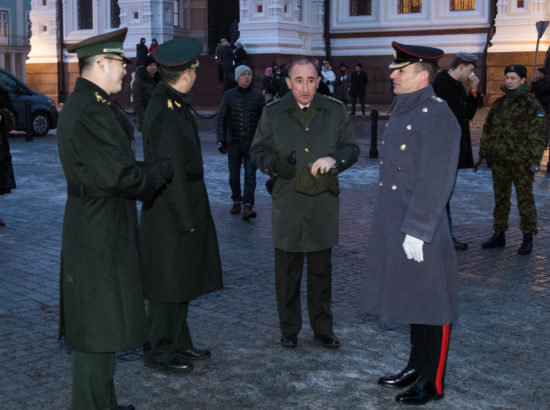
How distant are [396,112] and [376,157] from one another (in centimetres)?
1210

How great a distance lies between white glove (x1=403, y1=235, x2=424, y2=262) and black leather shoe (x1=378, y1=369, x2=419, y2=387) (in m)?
0.79

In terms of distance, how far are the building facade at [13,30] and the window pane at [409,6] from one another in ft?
144

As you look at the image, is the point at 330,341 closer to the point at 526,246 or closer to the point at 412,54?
the point at 412,54

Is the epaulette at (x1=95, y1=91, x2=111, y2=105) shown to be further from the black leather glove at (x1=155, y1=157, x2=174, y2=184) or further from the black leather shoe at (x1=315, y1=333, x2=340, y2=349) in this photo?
the black leather shoe at (x1=315, y1=333, x2=340, y2=349)

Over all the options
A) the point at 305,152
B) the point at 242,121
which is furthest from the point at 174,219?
the point at 242,121

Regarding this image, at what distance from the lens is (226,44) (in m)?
28.2

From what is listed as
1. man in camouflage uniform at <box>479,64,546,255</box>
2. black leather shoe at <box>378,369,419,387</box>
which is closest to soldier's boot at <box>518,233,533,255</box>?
man in camouflage uniform at <box>479,64,546,255</box>

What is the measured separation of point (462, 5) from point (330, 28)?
5003 millimetres

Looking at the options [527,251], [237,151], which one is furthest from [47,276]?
[527,251]

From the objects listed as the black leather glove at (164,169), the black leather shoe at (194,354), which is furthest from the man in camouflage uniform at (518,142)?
the black leather glove at (164,169)

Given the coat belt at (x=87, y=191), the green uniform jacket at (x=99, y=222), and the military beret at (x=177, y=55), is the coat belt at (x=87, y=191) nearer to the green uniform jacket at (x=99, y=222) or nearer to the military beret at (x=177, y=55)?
the green uniform jacket at (x=99, y=222)

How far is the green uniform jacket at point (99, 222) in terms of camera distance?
12.6 ft

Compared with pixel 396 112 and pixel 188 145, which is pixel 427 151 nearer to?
pixel 396 112

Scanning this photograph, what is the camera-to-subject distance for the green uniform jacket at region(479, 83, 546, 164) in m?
8.41
